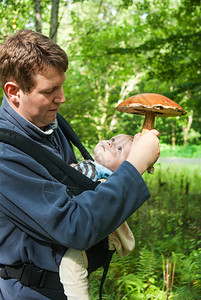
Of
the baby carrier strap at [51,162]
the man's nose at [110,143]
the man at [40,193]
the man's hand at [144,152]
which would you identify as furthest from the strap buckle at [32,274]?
the man's nose at [110,143]

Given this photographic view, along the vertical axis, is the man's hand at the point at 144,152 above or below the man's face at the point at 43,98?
below

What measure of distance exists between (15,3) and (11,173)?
4.83m

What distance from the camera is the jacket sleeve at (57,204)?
3.39ft

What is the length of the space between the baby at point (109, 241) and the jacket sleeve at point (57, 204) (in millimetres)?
181

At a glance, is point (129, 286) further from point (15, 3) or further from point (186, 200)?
point (15, 3)

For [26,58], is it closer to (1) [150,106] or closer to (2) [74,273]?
(1) [150,106]

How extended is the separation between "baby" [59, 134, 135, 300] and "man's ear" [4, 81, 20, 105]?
1.66ft

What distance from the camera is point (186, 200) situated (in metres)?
6.13

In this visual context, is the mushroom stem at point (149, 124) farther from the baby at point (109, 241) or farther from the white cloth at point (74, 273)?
the white cloth at point (74, 273)

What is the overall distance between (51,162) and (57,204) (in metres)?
0.19

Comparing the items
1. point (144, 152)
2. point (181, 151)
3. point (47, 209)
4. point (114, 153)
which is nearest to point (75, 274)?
point (47, 209)

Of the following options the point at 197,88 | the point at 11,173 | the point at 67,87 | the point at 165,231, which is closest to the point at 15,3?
the point at 67,87

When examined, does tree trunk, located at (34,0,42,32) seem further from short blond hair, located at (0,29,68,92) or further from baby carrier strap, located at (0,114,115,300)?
baby carrier strap, located at (0,114,115,300)

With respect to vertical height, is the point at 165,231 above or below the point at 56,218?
below
